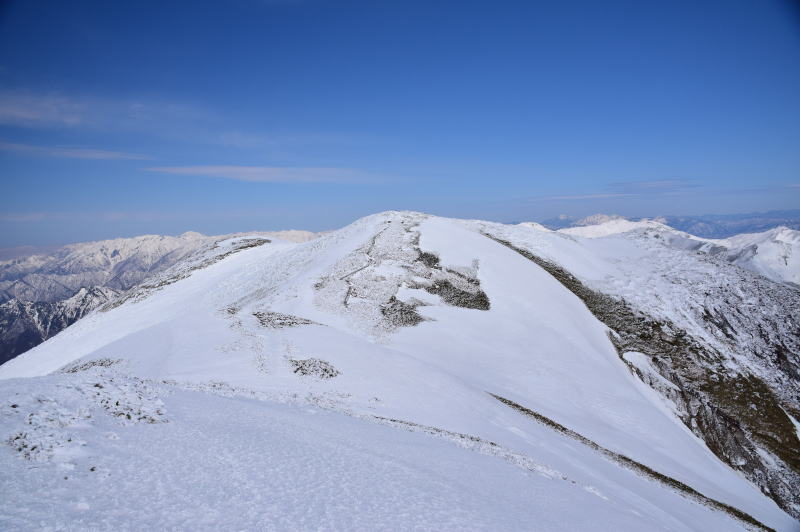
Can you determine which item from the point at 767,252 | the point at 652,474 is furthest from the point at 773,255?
the point at 652,474

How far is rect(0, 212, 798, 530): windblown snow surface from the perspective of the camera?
10180mm

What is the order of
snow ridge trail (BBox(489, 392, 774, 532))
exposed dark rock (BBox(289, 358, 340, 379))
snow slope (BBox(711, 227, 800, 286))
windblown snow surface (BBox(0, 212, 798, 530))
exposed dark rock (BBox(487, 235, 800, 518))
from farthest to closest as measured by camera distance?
snow slope (BBox(711, 227, 800, 286)) → exposed dark rock (BBox(487, 235, 800, 518)) → exposed dark rock (BBox(289, 358, 340, 379)) → snow ridge trail (BBox(489, 392, 774, 532)) → windblown snow surface (BBox(0, 212, 798, 530))

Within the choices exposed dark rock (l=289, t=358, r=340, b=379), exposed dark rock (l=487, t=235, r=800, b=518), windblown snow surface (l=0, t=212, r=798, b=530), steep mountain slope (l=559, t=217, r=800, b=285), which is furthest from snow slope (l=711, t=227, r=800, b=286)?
exposed dark rock (l=289, t=358, r=340, b=379)

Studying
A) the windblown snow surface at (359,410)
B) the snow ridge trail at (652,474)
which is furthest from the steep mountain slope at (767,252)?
→ the snow ridge trail at (652,474)

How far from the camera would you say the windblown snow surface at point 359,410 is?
1018 cm

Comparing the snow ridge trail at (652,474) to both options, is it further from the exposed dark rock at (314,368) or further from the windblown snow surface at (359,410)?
the exposed dark rock at (314,368)

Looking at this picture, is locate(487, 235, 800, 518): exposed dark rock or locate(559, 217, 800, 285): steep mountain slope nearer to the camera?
locate(487, 235, 800, 518): exposed dark rock

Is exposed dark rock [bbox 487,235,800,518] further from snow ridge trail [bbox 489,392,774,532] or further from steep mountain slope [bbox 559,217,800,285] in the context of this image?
steep mountain slope [bbox 559,217,800,285]

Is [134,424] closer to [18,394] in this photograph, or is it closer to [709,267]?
[18,394]

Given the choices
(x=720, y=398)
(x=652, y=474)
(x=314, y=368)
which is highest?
(x=314, y=368)

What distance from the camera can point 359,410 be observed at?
23.0 meters

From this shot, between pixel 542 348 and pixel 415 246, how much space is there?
23159 mm

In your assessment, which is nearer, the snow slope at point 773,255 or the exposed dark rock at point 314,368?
the exposed dark rock at point 314,368

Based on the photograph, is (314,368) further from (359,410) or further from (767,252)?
(767,252)
